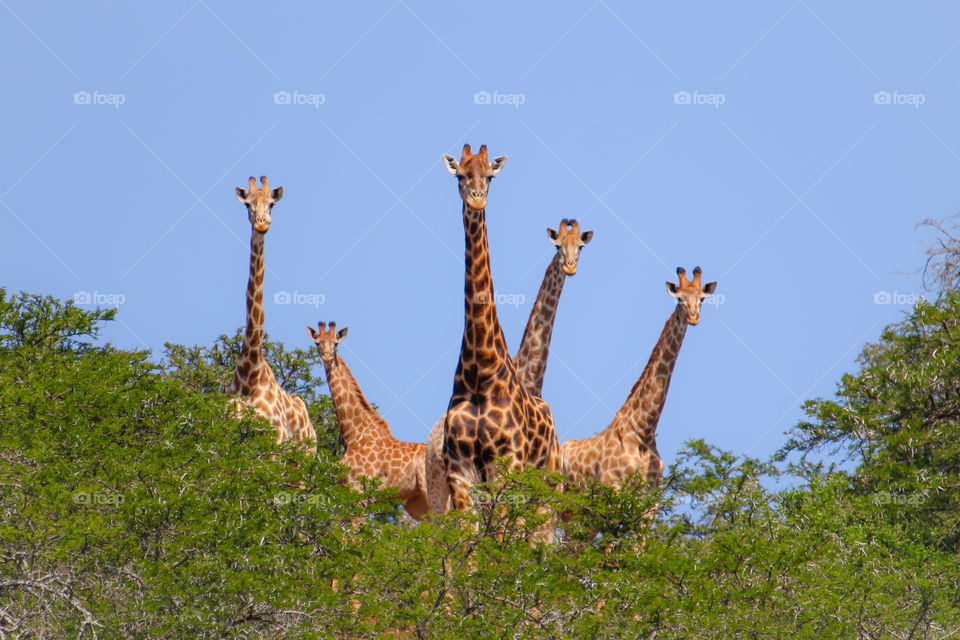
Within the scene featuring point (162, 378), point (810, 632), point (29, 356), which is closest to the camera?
point (810, 632)

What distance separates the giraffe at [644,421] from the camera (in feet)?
55.5

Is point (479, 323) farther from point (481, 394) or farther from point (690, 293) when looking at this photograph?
point (690, 293)

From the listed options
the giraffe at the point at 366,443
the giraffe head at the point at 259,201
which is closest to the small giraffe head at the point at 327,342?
the giraffe at the point at 366,443

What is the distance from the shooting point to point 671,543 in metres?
13.6

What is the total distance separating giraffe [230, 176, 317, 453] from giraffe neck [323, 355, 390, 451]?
5.96 ft

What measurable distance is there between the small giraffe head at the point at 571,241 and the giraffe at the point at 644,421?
52.2 inches

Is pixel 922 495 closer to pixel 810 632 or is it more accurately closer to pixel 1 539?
pixel 810 632

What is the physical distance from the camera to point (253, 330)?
19.2 m

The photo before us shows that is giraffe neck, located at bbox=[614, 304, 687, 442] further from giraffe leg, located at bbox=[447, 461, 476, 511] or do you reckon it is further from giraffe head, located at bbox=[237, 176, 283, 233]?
giraffe head, located at bbox=[237, 176, 283, 233]

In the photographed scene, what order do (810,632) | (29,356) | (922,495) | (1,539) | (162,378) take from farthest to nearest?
(29,356)
(162,378)
(922,495)
(1,539)
(810,632)

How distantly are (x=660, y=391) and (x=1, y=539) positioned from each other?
314 inches

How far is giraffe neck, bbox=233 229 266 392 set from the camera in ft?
61.9

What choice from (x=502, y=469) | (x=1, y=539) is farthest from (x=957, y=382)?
(x=1, y=539)

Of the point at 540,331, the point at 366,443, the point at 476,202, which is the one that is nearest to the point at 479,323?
the point at 476,202
